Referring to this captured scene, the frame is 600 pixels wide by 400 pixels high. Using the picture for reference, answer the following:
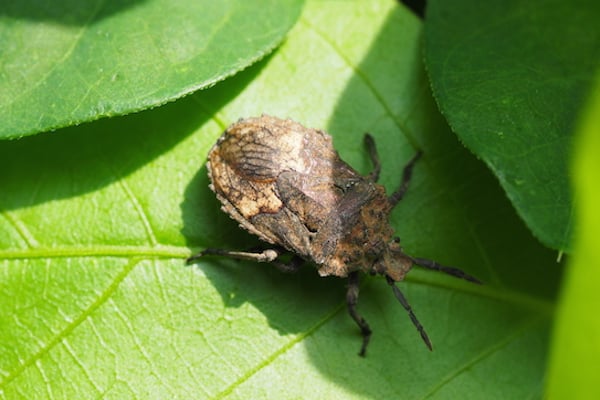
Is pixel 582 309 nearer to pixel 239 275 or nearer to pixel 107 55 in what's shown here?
pixel 239 275

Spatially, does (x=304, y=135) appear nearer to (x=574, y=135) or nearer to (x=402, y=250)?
(x=402, y=250)

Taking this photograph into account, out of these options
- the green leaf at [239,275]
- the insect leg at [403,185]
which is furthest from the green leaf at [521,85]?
the insect leg at [403,185]

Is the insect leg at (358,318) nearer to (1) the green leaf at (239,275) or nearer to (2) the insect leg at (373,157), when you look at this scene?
(1) the green leaf at (239,275)

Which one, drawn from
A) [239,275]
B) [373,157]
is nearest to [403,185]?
[373,157]

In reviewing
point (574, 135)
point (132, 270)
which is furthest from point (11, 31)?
point (574, 135)

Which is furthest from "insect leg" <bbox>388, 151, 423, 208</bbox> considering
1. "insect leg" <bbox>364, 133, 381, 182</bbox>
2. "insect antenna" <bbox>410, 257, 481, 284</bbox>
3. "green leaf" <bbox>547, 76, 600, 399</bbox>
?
"green leaf" <bbox>547, 76, 600, 399</bbox>
